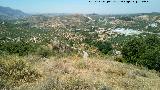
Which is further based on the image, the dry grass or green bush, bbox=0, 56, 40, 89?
green bush, bbox=0, 56, 40, 89

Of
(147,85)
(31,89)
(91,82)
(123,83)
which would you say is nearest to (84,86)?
(91,82)

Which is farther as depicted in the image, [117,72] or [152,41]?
[152,41]

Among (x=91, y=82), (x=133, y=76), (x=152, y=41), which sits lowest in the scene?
(x=152, y=41)

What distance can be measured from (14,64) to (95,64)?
15.7ft

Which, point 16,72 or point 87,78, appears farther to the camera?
point 16,72

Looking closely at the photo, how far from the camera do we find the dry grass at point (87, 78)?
9.15m

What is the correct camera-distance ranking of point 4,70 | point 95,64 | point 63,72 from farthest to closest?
1. point 95,64
2. point 63,72
3. point 4,70

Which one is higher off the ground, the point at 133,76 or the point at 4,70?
the point at 4,70

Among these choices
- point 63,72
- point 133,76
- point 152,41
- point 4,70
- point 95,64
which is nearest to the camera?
point 4,70

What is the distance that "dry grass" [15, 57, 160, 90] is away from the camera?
360 inches

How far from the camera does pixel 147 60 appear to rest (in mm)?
37250

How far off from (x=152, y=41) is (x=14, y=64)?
47.1 metres

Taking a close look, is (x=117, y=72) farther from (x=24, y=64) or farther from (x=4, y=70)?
(x=4, y=70)

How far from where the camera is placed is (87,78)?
1063 cm
